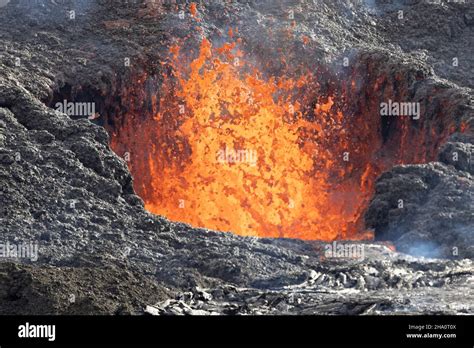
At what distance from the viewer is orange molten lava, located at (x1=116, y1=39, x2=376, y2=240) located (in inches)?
999

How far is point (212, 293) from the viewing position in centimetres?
1712

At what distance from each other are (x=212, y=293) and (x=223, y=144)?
925 centimetres

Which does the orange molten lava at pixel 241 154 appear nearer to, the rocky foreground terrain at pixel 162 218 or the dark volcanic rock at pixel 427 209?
the rocky foreground terrain at pixel 162 218

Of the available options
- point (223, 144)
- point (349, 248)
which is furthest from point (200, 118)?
point (349, 248)

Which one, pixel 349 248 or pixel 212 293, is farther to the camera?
pixel 349 248

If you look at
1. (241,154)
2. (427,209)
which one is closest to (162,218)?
(427,209)

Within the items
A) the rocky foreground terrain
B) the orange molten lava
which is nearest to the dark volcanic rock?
the rocky foreground terrain

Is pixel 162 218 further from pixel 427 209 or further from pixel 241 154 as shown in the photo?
pixel 241 154

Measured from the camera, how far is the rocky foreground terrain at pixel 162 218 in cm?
1662

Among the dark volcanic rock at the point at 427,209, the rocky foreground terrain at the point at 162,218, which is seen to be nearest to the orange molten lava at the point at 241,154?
the rocky foreground terrain at the point at 162,218

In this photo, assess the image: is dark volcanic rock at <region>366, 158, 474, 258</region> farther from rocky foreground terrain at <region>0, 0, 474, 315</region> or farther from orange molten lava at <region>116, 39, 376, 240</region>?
orange molten lava at <region>116, 39, 376, 240</region>

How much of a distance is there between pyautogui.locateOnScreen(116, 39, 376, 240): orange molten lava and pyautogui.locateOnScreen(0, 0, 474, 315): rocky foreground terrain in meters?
0.94

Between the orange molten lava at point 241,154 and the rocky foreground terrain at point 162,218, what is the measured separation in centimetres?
94
